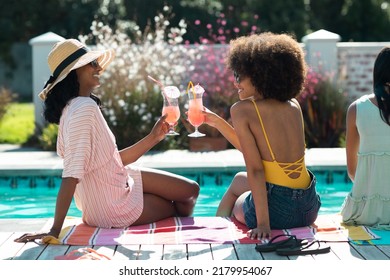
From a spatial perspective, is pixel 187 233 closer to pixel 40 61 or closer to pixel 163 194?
pixel 163 194

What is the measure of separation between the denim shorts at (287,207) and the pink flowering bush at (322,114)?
19.8 feet

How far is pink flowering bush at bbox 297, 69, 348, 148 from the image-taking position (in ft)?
35.0

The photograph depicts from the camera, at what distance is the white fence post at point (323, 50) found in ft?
37.9

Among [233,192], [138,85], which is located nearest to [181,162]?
[138,85]

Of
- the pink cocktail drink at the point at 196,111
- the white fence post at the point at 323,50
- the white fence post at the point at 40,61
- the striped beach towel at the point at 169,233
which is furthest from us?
the white fence post at the point at 323,50

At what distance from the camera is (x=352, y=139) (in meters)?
4.81

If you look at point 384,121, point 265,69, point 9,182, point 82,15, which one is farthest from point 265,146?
point 82,15

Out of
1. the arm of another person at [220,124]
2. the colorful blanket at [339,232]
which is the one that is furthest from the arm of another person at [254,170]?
the arm of another person at [220,124]

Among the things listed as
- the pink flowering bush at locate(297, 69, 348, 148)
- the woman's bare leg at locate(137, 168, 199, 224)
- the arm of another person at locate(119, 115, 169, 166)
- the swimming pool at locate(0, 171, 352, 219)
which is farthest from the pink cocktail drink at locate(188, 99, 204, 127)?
the pink flowering bush at locate(297, 69, 348, 148)

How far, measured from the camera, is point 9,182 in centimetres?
817

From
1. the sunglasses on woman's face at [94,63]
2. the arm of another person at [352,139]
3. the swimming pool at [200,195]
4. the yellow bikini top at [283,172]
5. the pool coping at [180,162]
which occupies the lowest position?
the swimming pool at [200,195]

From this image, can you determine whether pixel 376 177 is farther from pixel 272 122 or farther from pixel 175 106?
pixel 175 106

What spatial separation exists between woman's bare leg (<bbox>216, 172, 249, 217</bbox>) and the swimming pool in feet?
6.23

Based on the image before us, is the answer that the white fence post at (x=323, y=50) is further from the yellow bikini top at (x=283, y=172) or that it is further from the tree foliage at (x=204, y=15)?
the tree foliage at (x=204, y=15)
